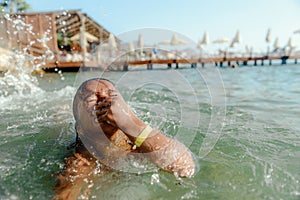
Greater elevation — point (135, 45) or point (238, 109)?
point (135, 45)

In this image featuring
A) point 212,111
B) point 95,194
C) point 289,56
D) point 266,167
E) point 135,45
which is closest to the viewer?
point 95,194

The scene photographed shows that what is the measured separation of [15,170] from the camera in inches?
79.5

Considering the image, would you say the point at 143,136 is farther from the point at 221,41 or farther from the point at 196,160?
the point at 221,41

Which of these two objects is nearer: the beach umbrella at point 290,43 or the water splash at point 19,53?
the water splash at point 19,53

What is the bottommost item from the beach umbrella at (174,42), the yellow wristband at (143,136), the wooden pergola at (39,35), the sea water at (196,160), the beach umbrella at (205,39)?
the sea water at (196,160)

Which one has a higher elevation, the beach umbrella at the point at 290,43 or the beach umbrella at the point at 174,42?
the beach umbrella at the point at 290,43

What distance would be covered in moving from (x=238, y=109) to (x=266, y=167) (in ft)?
9.63

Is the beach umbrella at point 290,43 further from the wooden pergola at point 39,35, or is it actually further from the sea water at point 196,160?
the sea water at point 196,160

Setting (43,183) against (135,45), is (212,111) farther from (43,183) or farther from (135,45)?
(43,183)

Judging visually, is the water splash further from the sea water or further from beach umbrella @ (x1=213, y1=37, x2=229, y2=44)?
beach umbrella @ (x1=213, y1=37, x2=229, y2=44)

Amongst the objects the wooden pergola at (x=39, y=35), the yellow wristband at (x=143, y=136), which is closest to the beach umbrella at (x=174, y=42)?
the yellow wristband at (x=143, y=136)

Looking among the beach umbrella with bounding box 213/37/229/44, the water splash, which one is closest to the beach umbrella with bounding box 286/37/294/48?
the beach umbrella with bounding box 213/37/229/44

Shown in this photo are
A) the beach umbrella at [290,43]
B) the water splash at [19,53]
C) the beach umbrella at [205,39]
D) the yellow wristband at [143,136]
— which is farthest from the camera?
the beach umbrella at [290,43]

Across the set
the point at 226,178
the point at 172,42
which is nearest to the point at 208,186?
the point at 226,178
